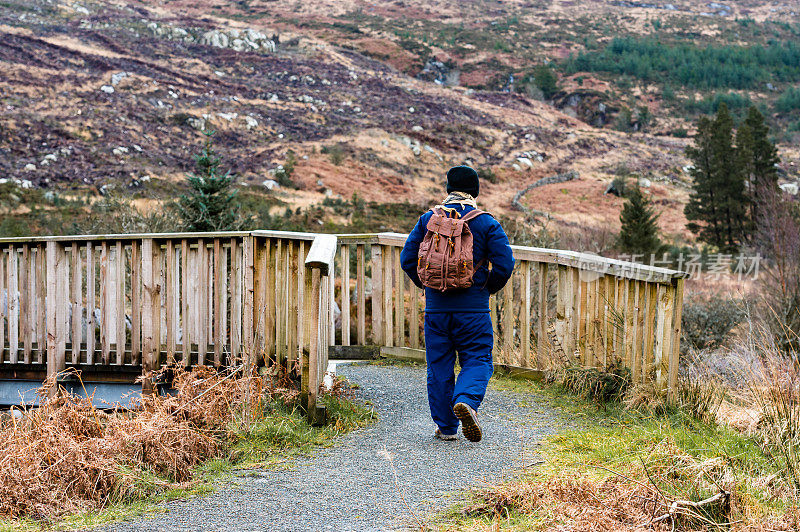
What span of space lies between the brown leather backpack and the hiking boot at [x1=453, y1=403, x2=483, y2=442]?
73cm

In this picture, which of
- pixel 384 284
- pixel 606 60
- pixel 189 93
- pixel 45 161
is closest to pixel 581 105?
pixel 606 60

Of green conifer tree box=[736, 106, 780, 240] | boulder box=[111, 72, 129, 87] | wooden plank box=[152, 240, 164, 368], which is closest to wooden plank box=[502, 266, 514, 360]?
wooden plank box=[152, 240, 164, 368]

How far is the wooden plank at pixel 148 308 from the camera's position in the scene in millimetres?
6578

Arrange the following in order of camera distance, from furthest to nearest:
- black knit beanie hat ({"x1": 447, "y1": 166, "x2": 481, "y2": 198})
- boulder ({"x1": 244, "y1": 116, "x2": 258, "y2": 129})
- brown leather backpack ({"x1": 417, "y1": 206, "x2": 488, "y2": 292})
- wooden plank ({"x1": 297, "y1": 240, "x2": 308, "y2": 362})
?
1. boulder ({"x1": 244, "y1": 116, "x2": 258, "y2": 129})
2. wooden plank ({"x1": 297, "y1": 240, "x2": 308, "y2": 362})
3. black knit beanie hat ({"x1": 447, "y1": 166, "x2": 481, "y2": 198})
4. brown leather backpack ({"x1": 417, "y1": 206, "x2": 488, "y2": 292})

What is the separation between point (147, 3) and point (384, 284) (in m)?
84.4

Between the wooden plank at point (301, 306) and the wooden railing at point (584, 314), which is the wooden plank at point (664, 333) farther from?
A: the wooden plank at point (301, 306)

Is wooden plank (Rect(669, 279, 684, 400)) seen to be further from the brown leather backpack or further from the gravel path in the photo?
the brown leather backpack

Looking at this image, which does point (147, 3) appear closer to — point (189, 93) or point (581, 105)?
point (189, 93)

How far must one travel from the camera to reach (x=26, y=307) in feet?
23.7

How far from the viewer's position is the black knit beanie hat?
4.89 metres

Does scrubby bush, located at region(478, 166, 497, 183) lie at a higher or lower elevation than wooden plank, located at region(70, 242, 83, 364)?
higher

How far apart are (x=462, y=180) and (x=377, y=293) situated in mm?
3029

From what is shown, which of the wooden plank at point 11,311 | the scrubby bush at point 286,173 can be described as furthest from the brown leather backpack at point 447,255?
the scrubby bush at point 286,173

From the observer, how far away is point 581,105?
75.2 meters
